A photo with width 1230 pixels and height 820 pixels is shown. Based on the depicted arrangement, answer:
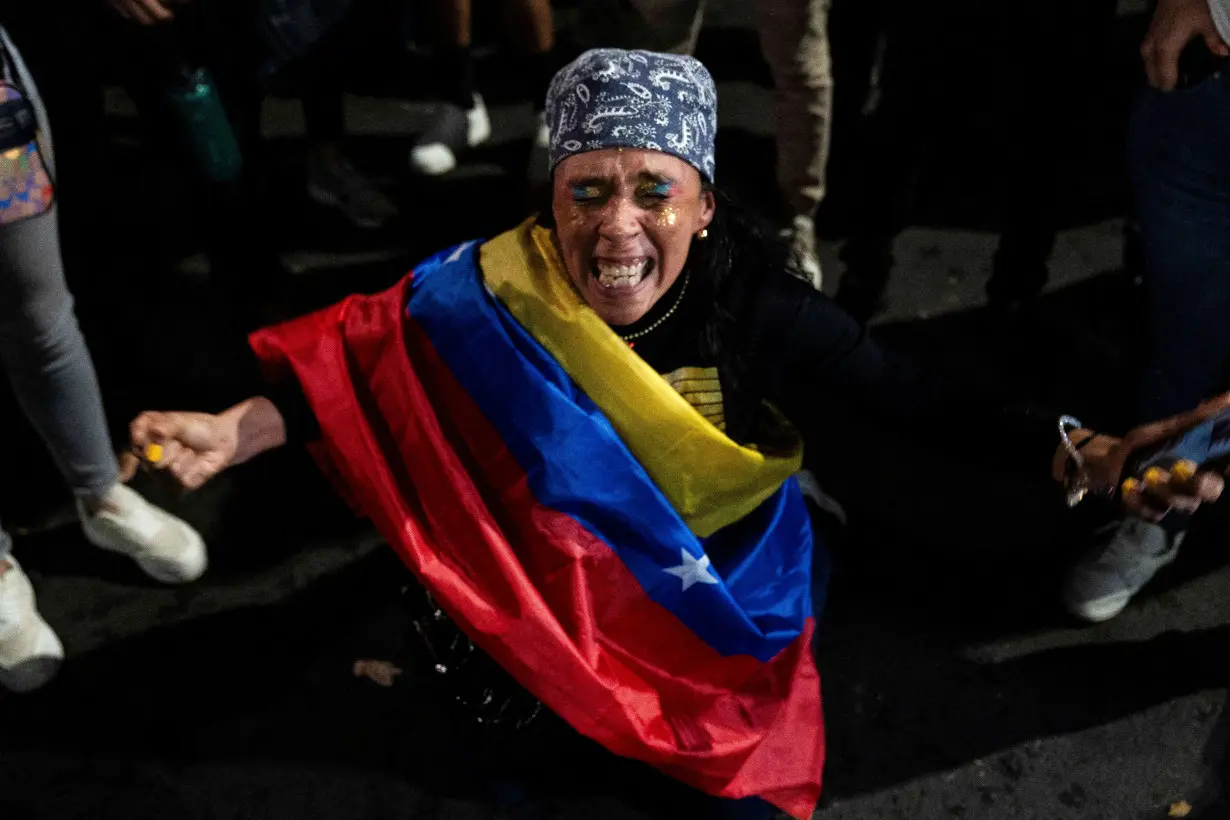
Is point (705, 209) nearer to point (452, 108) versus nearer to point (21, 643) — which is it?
point (21, 643)

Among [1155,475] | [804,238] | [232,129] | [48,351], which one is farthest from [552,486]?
[804,238]

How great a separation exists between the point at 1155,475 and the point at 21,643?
6.69 ft

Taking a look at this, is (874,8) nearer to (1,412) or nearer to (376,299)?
(376,299)

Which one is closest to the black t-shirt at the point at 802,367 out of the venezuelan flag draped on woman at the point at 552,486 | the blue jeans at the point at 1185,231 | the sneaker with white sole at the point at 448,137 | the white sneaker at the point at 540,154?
the venezuelan flag draped on woman at the point at 552,486

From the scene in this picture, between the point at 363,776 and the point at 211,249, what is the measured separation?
1.39 metres

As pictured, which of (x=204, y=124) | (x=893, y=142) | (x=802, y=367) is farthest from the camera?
(x=893, y=142)

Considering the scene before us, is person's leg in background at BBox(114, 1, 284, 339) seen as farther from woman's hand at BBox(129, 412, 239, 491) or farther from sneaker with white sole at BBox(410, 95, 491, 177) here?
woman's hand at BBox(129, 412, 239, 491)

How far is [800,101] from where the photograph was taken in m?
2.78

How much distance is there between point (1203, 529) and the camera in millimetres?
2449

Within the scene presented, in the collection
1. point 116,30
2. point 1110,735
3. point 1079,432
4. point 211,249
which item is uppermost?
point 116,30

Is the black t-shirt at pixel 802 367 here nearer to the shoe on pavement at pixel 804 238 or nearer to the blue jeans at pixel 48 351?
the blue jeans at pixel 48 351

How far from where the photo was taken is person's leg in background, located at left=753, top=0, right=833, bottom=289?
2643 millimetres

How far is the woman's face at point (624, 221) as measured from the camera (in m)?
1.54

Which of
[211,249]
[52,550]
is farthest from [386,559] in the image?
[211,249]
